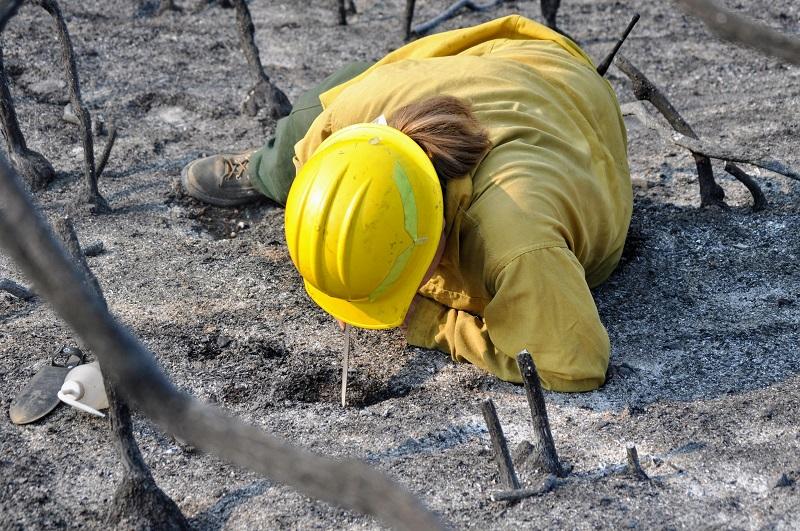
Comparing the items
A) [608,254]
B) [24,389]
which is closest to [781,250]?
[608,254]

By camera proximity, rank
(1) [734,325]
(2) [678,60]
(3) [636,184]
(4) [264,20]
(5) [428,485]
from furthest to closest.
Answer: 1. (4) [264,20]
2. (2) [678,60]
3. (3) [636,184]
4. (1) [734,325]
5. (5) [428,485]

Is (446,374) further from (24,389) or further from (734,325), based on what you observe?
(24,389)

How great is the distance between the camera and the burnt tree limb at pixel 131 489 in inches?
82.0

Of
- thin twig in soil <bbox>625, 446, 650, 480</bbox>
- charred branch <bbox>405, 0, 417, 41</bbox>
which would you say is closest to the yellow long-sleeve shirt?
thin twig in soil <bbox>625, 446, 650, 480</bbox>

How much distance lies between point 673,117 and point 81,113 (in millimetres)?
2176

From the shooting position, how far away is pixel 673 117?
3.45 metres

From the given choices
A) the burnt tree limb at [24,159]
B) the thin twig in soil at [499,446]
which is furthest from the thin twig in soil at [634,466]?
the burnt tree limb at [24,159]

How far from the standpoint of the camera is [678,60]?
4.95m

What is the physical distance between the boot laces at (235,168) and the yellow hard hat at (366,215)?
131cm

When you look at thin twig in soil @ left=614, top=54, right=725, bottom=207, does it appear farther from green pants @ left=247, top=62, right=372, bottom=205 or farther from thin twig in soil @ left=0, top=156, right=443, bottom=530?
thin twig in soil @ left=0, top=156, right=443, bottom=530

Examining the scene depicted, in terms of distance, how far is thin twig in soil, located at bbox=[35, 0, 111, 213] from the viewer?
11.5ft

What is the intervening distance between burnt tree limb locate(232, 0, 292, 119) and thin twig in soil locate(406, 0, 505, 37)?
1192 mm

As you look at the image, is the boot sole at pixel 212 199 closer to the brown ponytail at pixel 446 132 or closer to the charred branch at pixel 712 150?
the brown ponytail at pixel 446 132

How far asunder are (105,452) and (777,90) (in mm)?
3557
